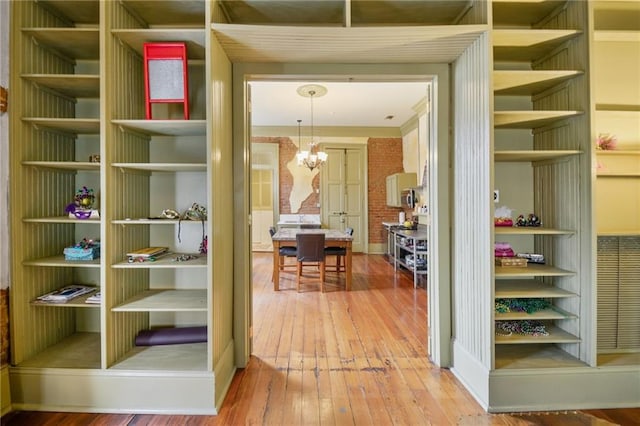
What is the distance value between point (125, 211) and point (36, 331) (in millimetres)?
982

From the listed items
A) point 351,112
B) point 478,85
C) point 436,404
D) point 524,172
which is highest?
point 351,112

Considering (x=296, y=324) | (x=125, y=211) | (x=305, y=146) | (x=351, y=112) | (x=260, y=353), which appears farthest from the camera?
(x=305, y=146)

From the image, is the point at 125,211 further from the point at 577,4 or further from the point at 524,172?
the point at 577,4

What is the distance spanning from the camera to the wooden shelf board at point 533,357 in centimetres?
187

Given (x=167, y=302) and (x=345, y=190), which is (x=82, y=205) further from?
(x=345, y=190)

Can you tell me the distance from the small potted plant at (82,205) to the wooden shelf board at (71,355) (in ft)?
2.94

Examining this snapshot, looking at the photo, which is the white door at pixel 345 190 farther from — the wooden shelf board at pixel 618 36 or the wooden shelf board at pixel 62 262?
the wooden shelf board at pixel 62 262

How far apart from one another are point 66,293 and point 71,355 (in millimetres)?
398

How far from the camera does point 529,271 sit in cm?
193

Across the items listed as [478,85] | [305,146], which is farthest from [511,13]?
[305,146]

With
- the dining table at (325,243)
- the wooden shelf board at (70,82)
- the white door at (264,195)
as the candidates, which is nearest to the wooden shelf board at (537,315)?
the dining table at (325,243)

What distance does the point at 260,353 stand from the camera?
2488 mm

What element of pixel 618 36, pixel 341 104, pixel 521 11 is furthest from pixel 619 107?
pixel 341 104

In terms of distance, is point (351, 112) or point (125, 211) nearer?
point (125, 211)
